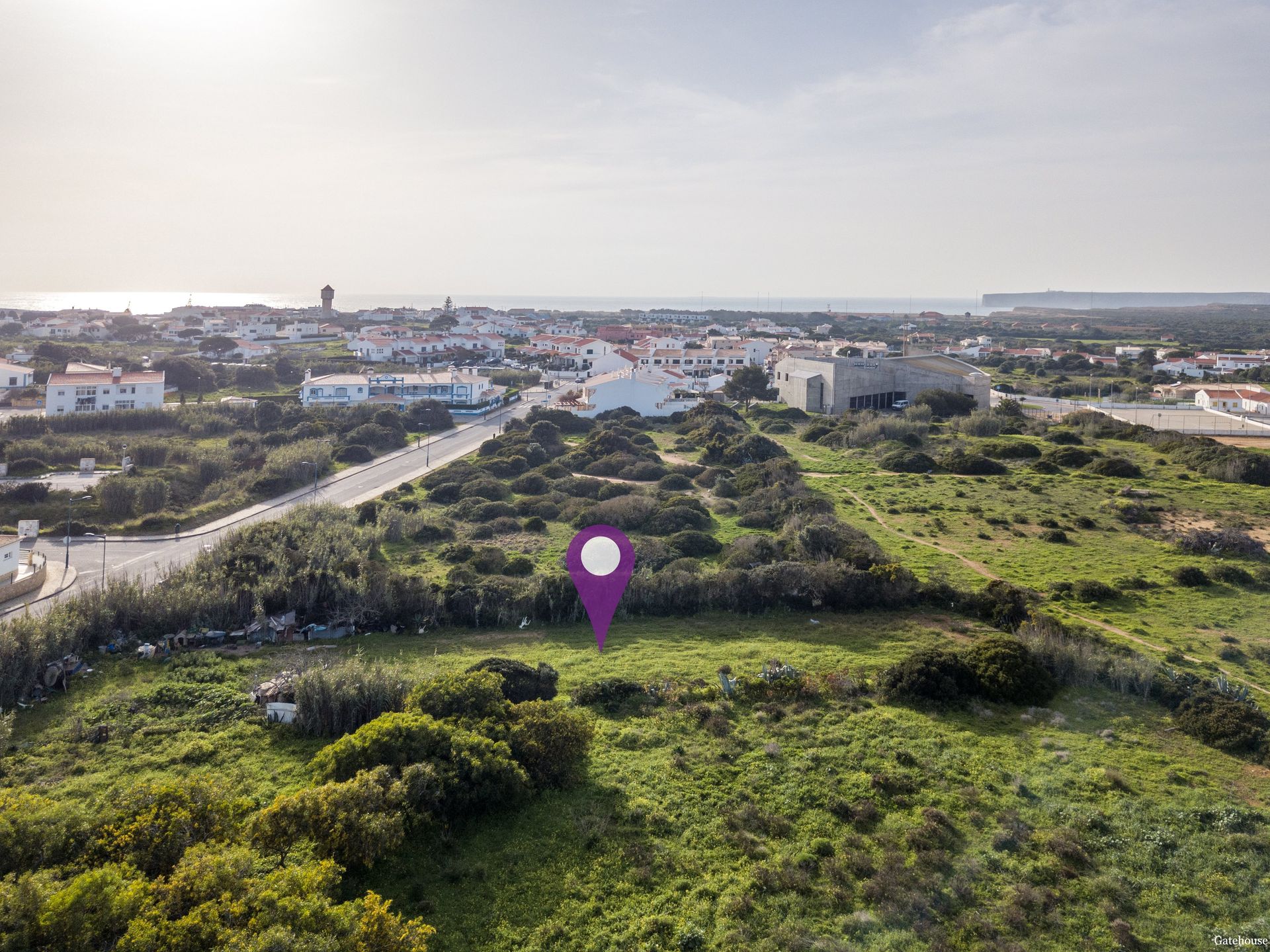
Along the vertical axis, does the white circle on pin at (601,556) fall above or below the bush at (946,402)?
below

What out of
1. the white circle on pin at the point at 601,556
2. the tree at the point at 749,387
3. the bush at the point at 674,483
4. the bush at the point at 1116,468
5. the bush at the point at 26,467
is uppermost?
the tree at the point at 749,387

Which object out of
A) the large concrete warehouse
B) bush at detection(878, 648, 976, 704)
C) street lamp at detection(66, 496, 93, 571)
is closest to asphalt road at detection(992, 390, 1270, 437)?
the large concrete warehouse

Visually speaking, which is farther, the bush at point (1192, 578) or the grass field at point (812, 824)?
the bush at point (1192, 578)

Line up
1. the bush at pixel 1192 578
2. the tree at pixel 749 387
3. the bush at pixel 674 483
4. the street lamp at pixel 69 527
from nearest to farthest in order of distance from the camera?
the bush at pixel 1192 578, the street lamp at pixel 69 527, the bush at pixel 674 483, the tree at pixel 749 387

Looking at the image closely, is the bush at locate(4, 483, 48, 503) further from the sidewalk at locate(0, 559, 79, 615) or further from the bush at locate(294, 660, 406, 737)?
the bush at locate(294, 660, 406, 737)

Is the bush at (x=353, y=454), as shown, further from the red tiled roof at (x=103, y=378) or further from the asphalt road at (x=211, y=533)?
the red tiled roof at (x=103, y=378)

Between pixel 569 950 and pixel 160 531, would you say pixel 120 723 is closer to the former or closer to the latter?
pixel 569 950

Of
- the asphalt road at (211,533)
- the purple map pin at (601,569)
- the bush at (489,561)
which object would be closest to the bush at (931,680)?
the purple map pin at (601,569)

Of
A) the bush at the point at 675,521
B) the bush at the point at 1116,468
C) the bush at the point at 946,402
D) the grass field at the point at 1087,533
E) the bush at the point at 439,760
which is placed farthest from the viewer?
the bush at the point at 946,402
